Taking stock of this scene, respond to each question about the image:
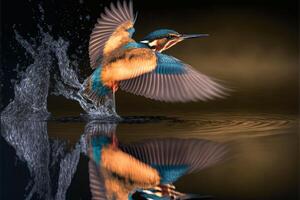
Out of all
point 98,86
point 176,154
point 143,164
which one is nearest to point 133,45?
point 98,86

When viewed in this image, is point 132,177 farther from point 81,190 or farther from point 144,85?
point 144,85

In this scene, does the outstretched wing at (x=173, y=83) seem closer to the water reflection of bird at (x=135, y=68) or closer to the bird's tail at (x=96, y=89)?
the water reflection of bird at (x=135, y=68)

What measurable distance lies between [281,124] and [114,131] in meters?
0.90

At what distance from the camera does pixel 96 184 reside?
95.9 inches

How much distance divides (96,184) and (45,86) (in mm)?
2081

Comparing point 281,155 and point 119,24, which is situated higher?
point 119,24

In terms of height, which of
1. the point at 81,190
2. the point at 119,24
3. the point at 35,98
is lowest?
the point at 81,190

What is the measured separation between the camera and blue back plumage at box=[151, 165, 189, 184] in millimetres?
2529

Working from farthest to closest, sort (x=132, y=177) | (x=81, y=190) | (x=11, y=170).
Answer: (x=11, y=170) < (x=132, y=177) < (x=81, y=190)

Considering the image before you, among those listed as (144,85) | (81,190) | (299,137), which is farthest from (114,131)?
(81,190)

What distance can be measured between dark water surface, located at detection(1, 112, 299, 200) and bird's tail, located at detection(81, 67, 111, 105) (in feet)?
0.45

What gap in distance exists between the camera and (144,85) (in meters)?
3.90

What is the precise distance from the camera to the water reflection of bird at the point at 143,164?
2.37 meters

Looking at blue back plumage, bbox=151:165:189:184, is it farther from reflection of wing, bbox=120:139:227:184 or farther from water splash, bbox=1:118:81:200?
water splash, bbox=1:118:81:200
